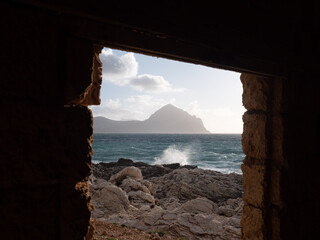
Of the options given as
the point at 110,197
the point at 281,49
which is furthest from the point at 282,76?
the point at 110,197

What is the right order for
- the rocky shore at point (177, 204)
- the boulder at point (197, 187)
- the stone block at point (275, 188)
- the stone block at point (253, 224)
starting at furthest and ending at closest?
the boulder at point (197, 187), the rocky shore at point (177, 204), the stone block at point (253, 224), the stone block at point (275, 188)

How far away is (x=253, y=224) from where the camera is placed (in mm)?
3201

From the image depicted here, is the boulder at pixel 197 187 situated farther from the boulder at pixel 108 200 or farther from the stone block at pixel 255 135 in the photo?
the stone block at pixel 255 135

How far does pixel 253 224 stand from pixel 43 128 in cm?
284

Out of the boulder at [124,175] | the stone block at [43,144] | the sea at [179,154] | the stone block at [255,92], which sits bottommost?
the sea at [179,154]

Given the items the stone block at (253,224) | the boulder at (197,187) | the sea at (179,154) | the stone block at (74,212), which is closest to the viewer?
the stone block at (74,212)

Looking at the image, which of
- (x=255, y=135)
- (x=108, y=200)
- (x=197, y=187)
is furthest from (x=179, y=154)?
(x=255, y=135)

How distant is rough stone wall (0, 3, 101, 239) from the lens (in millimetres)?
1570

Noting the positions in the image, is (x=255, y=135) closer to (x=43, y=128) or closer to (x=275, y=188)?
(x=275, y=188)

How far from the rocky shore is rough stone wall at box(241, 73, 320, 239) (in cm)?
403

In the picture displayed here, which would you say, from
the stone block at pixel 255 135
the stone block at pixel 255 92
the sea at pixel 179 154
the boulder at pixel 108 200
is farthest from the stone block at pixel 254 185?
the sea at pixel 179 154

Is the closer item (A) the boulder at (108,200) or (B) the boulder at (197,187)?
(A) the boulder at (108,200)

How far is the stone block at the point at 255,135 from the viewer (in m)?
3.14

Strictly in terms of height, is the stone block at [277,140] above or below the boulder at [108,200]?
above
